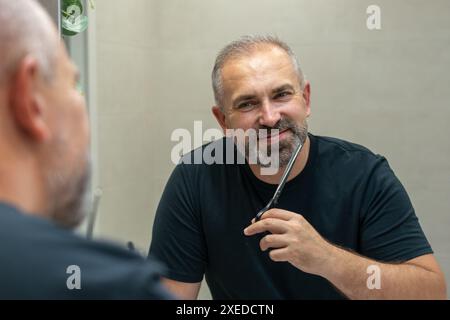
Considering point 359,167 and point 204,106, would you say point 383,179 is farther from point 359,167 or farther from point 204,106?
point 204,106

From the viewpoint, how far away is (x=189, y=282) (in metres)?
0.88

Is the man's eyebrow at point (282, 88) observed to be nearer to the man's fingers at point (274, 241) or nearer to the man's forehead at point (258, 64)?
the man's forehead at point (258, 64)

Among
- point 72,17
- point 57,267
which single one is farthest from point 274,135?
point 57,267

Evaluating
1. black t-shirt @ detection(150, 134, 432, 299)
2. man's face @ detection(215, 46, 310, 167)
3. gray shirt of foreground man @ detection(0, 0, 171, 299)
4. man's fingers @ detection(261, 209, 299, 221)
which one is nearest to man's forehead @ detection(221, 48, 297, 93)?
man's face @ detection(215, 46, 310, 167)

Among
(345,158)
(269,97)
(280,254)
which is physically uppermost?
(269,97)

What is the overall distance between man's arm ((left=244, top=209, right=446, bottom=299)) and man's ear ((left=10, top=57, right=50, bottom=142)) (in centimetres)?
40

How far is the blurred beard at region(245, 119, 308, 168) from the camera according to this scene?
856mm

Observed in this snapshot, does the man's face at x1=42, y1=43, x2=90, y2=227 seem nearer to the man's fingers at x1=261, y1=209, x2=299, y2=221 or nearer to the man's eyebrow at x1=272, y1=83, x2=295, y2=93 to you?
the man's fingers at x1=261, y1=209, x2=299, y2=221

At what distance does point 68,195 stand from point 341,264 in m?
0.46

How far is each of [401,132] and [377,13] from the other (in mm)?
328

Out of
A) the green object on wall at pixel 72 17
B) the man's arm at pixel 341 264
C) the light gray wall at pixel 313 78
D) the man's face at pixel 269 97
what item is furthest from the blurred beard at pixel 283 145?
the light gray wall at pixel 313 78

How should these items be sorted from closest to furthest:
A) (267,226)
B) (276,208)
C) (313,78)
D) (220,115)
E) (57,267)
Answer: (57,267) → (267,226) → (276,208) → (220,115) → (313,78)

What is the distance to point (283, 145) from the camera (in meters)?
0.85

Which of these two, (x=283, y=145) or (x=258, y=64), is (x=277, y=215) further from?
(x=258, y=64)
